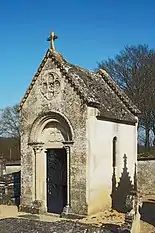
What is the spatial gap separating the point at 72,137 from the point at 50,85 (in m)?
3.09

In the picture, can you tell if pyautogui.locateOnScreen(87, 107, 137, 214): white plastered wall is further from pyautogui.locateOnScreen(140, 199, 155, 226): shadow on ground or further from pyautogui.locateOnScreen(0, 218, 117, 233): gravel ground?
pyautogui.locateOnScreen(0, 218, 117, 233): gravel ground

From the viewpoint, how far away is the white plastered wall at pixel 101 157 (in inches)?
653

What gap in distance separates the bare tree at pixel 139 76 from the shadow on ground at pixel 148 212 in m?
18.3

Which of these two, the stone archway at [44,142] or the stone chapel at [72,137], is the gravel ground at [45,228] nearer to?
the stone chapel at [72,137]

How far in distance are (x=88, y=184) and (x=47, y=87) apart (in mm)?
5512

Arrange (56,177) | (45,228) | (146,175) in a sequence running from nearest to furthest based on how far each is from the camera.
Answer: (45,228) < (56,177) < (146,175)

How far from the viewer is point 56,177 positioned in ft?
68.6

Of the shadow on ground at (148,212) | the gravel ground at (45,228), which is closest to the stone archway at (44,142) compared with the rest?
the shadow on ground at (148,212)

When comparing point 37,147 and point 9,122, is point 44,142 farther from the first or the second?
point 9,122

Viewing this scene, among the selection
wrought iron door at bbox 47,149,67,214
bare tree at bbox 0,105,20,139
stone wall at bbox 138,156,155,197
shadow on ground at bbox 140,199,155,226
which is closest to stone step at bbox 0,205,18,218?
wrought iron door at bbox 47,149,67,214

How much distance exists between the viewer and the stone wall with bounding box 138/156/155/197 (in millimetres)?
27828

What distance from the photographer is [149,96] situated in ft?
132

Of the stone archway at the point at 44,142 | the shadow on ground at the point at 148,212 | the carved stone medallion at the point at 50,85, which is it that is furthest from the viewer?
the stone archway at the point at 44,142

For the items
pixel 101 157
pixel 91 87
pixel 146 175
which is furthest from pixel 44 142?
pixel 146 175
